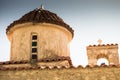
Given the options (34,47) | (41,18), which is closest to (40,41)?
(34,47)

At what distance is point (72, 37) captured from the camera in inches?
717

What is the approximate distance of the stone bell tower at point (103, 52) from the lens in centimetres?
1641

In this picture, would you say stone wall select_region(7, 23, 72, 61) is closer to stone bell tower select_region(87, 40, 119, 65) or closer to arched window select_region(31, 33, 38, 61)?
arched window select_region(31, 33, 38, 61)

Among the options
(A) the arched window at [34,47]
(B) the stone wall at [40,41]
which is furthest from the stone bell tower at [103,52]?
(A) the arched window at [34,47]

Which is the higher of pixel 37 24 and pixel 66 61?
pixel 37 24

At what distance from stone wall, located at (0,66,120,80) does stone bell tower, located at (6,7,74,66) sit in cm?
266

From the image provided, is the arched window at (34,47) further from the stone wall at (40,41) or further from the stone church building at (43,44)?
the stone wall at (40,41)

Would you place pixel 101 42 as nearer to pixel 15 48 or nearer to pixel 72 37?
pixel 72 37

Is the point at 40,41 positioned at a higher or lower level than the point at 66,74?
higher

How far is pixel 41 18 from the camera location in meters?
16.7

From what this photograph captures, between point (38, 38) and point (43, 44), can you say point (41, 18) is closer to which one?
point (38, 38)

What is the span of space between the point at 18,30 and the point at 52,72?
4991 millimetres

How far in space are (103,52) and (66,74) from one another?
4.55 metres

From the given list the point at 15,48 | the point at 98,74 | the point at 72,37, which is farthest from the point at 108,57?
the point at 15,48
